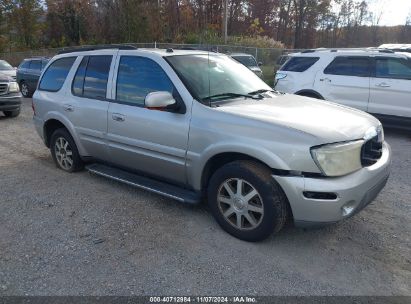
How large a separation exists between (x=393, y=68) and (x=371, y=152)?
17.5 feet

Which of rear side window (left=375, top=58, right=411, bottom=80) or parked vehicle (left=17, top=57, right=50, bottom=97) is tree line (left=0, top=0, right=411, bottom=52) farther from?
rear side window (left=375, top=58, right=411, bottom=80)

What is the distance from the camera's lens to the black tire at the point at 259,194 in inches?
136

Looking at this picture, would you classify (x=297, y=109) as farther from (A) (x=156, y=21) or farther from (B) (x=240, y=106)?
(A) (x=156, y=21)

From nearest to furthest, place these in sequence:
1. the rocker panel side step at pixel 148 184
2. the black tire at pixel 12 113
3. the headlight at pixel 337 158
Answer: the headlight at pixel 337 158 < the rocker panel side step at pixel 148 184 < the black tire at pixel 12 113

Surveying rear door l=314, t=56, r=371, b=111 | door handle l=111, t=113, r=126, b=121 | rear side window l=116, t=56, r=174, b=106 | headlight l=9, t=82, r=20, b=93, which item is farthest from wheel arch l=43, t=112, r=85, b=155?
rear door l=314, t=56, r=371, b=111

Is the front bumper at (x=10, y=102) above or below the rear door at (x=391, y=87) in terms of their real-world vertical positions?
below

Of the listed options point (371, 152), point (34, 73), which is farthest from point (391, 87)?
point (34, 73)

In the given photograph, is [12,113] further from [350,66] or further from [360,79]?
[360,79]

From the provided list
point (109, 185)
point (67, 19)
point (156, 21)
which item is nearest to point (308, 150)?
point (109, 185)

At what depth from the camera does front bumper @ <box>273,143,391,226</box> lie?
129 inches

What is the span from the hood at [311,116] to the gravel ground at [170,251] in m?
1.06

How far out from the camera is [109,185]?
5.26 meters

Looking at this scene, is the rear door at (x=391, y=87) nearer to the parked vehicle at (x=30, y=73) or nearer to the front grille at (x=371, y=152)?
the front grille at (x=371, y=152)

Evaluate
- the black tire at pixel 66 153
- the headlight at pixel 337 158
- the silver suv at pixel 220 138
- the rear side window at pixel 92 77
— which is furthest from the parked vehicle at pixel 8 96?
the headlight at pixel 337 158
